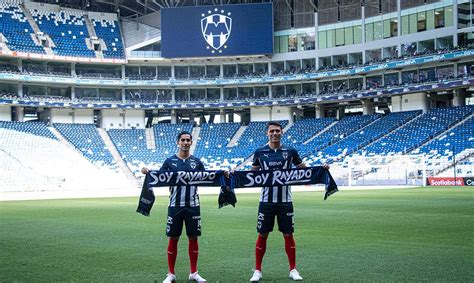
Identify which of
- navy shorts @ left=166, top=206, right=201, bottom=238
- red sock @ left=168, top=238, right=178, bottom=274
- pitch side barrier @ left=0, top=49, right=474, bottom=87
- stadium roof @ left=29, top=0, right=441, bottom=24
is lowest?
red sock @ left=168, top=238, right=178, bottom=274

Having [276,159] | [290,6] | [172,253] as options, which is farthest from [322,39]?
[172,253]

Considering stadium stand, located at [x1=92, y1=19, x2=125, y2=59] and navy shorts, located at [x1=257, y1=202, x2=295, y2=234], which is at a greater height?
stadium stand, located at [x1=92, y1=19, x2=125, y2=59]

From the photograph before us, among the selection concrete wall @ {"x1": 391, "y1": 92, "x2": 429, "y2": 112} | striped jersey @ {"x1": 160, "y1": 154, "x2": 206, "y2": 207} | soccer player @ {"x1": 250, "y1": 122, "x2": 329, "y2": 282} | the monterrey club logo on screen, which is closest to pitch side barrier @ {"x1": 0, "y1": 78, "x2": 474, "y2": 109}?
concrete wall @ {"x1": 391, "y1": 92, "x2": 429, "y2": 112}

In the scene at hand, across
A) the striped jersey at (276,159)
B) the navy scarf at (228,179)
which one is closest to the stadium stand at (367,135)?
the navy scarf at (228,179)

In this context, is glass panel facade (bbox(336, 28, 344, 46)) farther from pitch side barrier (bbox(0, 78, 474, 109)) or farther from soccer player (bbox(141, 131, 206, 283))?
soccer player (bbox(141, 131, 206, 283))

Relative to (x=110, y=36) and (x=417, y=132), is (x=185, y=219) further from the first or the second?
(x=110, y=36)

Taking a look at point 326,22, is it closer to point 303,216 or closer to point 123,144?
point 123,144

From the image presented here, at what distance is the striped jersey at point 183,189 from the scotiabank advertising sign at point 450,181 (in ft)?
147

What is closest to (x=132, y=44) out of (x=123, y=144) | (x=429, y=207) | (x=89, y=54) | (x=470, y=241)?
(x=89, y=54)

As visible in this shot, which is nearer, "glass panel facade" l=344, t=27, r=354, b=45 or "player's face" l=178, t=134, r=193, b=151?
"player's face" l=178, t=134, r=193, b=151

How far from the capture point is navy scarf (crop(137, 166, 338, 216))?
35.4ft

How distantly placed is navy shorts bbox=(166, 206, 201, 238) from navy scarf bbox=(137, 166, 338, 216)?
0.46 meters

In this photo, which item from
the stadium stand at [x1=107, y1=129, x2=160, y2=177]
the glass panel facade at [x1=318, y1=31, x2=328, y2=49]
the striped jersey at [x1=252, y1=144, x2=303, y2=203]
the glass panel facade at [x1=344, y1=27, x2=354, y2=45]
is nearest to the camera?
the striped jersey at [x1=252, y1=144, x2=303, y2=203]

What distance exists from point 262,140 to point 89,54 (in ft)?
82.5
